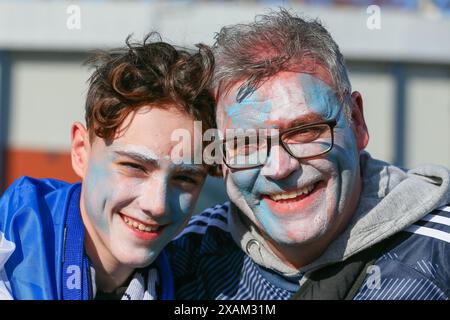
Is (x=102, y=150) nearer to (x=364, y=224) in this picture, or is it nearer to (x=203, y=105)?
(x=203, y=105)

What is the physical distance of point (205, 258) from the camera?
2.98 meters

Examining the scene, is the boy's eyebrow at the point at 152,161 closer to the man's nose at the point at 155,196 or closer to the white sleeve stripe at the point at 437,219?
the man's nose at the point at 155,196

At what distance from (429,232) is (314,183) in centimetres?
46

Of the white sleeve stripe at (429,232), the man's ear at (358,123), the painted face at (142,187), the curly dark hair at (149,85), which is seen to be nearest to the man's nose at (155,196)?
the painted face at (142,187)

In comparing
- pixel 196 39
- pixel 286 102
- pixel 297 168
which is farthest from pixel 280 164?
pixel 196 39

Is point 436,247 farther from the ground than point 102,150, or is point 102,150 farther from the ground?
point 102,150

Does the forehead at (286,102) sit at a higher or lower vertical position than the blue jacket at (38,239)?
higher

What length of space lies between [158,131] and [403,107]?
24.4 feet

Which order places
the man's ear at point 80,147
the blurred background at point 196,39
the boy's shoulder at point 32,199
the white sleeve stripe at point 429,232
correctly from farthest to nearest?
1. the blurred background at point 196,39
2. the man's ear at point 80,147
3. the boy's shoulder at point 32,199
4. the white sleeve stripe at point 429,232

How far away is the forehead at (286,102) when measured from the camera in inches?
97.0

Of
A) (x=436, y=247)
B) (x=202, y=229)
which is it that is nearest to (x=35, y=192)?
(x=202, y=229)

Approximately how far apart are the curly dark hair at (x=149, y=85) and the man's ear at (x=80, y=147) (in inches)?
2.2

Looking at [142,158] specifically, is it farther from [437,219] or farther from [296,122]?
[437,219]
